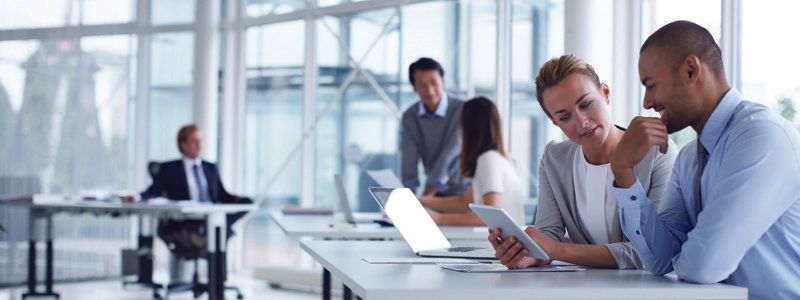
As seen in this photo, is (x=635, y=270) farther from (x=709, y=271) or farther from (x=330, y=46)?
(x=330, y=46)

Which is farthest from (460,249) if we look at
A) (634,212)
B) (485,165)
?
(485,165)

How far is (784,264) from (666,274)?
311 mm

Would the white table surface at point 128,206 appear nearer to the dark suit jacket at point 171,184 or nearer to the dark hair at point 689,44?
the dark suit jacket at point 171,184

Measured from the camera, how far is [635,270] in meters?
2.51

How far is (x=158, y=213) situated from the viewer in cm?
719

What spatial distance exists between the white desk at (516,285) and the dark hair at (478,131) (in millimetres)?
2086

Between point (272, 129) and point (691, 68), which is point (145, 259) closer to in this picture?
point (272, 129)

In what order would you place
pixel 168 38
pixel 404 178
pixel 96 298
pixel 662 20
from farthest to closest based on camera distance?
pixel 168 38 < pixel 96 298 < pixel 662 20 < pixel 404 178

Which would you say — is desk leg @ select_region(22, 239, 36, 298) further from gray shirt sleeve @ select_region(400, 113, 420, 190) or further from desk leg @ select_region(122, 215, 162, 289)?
gray shirt sleeve @ select_region(400, 113, 420, 190)

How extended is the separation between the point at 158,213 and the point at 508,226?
5.15 meters

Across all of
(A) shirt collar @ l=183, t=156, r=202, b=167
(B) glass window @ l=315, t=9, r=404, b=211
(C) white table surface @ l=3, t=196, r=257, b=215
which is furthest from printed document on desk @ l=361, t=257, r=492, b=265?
(B) glass window @ l=315, t=9, r=404, b=211

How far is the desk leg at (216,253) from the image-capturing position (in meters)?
6.80

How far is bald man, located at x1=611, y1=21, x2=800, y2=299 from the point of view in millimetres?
2082

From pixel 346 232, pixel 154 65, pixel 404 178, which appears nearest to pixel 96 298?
pixel 154 65
